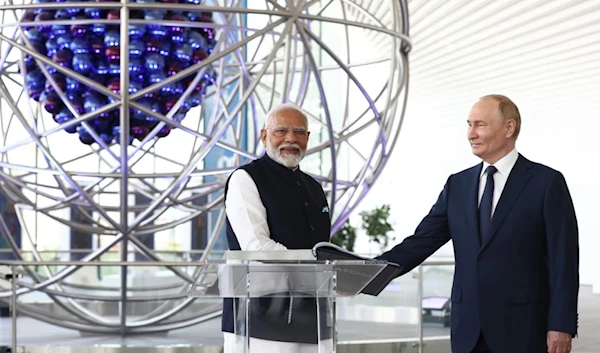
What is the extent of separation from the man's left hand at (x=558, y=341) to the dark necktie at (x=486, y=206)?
36 centimetres

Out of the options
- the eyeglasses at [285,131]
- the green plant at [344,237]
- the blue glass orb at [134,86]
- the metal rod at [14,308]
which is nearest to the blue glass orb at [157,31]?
the blue glass orb at [134,86]

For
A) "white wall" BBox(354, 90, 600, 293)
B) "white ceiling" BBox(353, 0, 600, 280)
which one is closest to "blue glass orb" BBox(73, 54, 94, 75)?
"white ceiling" BBox(353, 0, 600, 280)

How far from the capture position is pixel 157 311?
7293 mm

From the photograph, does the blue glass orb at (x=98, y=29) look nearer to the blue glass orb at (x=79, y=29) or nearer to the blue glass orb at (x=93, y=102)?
the blue glass orb at (x=79, y=29)

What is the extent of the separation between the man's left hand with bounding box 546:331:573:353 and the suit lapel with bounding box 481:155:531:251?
0.34m

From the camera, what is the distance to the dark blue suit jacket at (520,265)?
2977 millimetres

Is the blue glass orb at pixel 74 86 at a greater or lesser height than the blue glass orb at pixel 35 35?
lesser

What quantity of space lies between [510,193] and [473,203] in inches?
4.8

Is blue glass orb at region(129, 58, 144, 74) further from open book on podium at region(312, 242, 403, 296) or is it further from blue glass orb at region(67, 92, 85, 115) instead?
open book on podium at region(312, 242, 403, 296)

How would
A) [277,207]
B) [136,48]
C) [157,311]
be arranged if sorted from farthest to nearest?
[157,311]
[136,48]
[277,207]

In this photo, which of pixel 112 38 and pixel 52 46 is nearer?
pixel 112 38

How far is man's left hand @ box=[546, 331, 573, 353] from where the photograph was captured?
9.55 feet

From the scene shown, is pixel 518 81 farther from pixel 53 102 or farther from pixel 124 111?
pixel 124 111

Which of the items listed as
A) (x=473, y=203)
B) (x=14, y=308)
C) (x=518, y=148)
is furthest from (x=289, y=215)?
(x=518, y=148)
